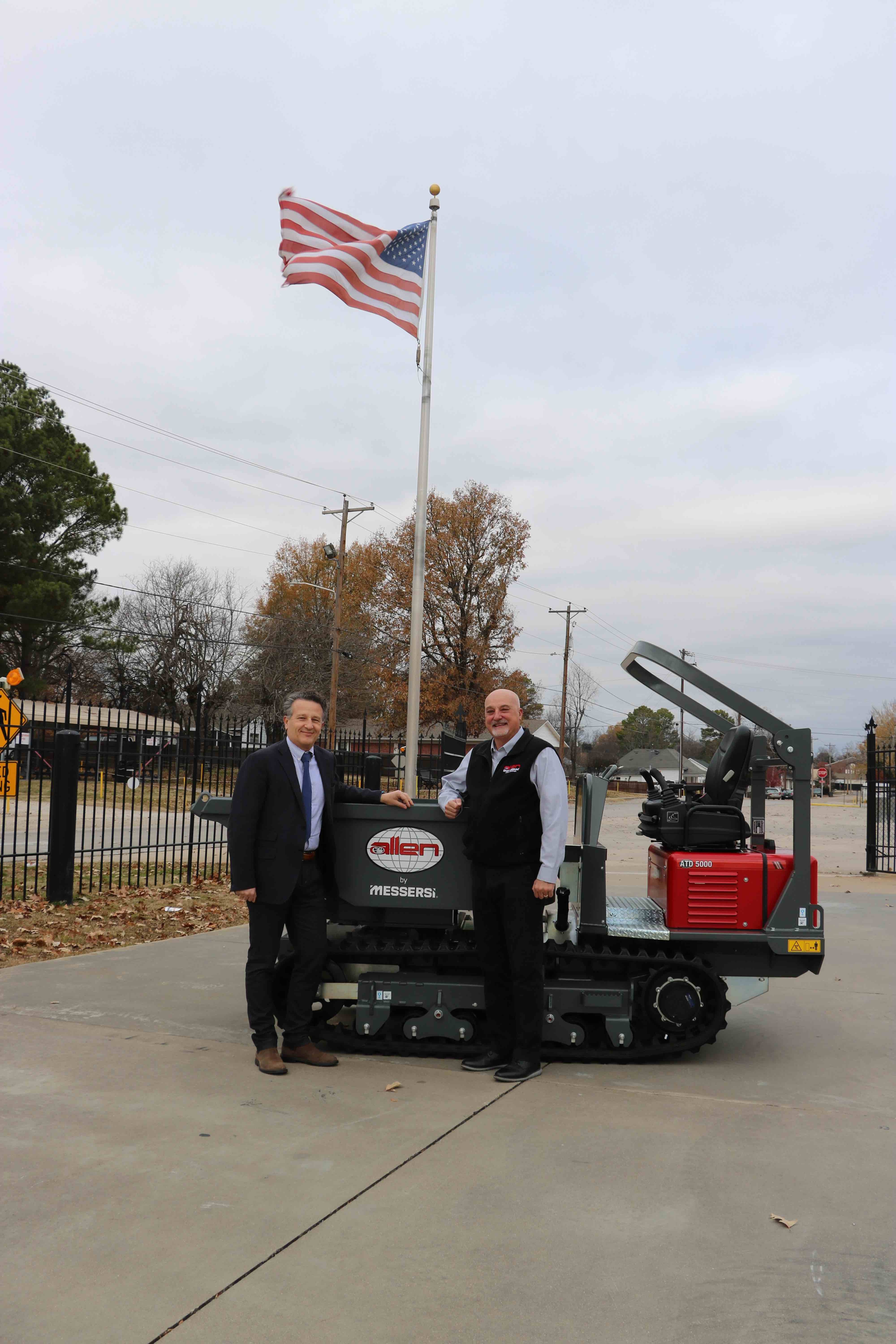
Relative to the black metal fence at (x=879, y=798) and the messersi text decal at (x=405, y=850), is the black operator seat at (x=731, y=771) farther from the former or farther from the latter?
the black metal fence at (x=879, y=798)

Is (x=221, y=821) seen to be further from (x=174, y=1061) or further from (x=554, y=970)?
(x=554, y=970)

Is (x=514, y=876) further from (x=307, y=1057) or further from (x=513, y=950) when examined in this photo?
(x=307, y=1057)

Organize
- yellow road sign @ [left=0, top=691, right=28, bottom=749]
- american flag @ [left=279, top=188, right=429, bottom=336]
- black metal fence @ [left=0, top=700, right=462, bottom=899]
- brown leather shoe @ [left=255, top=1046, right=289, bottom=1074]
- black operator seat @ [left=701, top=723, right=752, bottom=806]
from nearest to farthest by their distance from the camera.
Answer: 1. brown leather shoe @ [left=255, top=1046, right=289, bottom=1074]
2. black operator seat @ [left=701, top=723, right=752, bottom=806]
3. yellow road sign @ [left=0, top=691, right=28, bottom=749]
4. black metal fence @ [left=0, top=700, right=462, bottom=899]
5. american flag @ [left=279, top=188, right=429, bottom=336]

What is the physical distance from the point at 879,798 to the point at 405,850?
1453 cm

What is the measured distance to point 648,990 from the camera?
5.34 metres

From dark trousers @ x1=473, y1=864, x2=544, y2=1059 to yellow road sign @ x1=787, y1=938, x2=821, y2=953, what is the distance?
133 cm

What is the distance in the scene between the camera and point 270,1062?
4914mm

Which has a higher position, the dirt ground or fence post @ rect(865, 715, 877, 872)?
fence post @ rect(865, 715, 877, 872)

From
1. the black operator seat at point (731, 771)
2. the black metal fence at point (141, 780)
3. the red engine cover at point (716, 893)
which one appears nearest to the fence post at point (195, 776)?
the black metal fence at point (141, 780)

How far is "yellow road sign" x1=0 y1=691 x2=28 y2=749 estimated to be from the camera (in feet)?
30.9

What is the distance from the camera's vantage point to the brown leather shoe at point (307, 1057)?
513cm

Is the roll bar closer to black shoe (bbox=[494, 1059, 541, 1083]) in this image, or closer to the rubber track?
the rubber track

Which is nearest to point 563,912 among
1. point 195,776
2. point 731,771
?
point 731,771

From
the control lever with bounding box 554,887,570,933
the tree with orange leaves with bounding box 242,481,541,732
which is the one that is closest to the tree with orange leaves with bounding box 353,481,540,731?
the tree with orange leaves with bounding box 242,481,541,732
